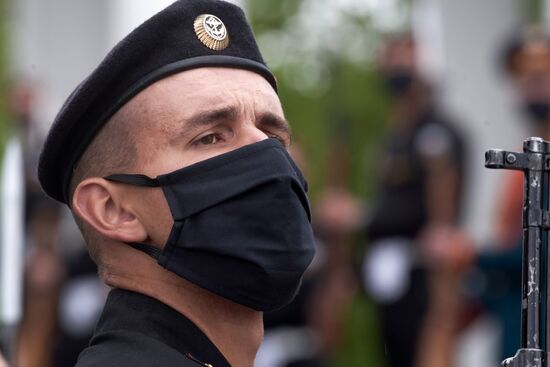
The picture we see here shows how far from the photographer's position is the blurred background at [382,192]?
6.61m

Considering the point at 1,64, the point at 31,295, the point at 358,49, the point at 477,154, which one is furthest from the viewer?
the point at 1,64

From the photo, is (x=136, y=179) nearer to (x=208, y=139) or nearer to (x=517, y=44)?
(x=208, y=139)

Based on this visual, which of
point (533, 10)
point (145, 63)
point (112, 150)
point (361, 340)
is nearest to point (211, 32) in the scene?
point (145, 63)

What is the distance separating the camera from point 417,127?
7.05 metres

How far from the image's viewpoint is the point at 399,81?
Result: 7.53 meters

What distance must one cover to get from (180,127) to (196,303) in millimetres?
390

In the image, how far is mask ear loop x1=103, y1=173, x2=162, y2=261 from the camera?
2984mm

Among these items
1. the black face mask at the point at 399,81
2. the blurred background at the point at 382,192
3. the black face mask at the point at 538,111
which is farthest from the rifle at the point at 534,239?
the black face mask at the point at 399,81

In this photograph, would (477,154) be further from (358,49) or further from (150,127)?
(150,127)

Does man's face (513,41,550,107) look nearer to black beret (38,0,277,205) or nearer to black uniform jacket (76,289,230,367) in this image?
black beret (38,0,277,205)

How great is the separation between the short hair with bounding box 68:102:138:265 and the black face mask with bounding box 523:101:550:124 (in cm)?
381

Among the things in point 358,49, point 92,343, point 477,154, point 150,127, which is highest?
point 358,49

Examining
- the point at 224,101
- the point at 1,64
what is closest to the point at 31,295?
the point at 1,64

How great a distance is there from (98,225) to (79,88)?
12.2 inches
